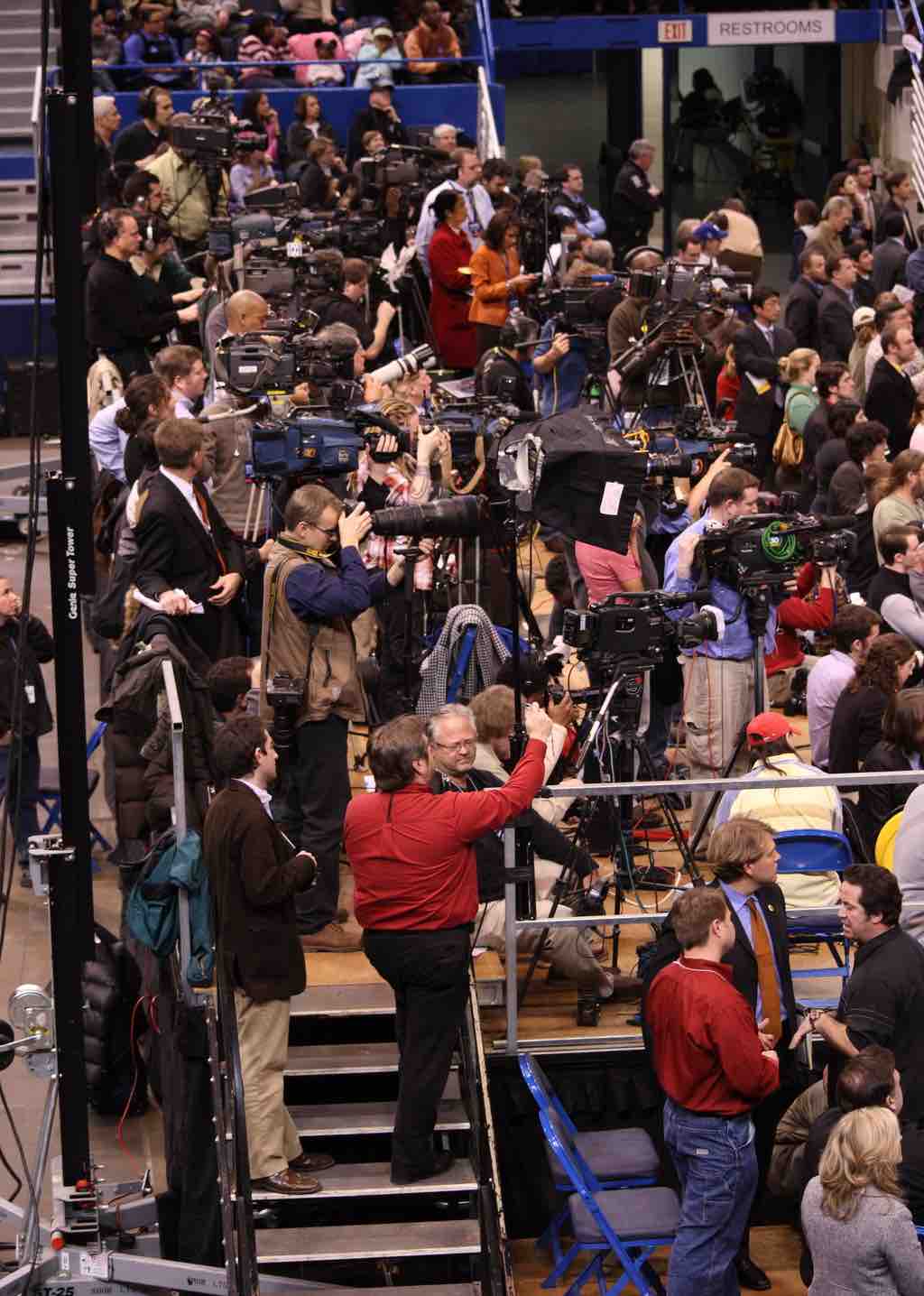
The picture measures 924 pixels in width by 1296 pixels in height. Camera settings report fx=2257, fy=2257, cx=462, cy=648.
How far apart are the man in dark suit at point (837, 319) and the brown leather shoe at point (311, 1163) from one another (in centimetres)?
888

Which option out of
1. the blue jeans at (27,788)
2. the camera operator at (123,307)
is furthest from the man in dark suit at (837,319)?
the blue jeans at (27,788)

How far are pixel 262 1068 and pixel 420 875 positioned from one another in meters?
0.92

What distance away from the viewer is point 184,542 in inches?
350

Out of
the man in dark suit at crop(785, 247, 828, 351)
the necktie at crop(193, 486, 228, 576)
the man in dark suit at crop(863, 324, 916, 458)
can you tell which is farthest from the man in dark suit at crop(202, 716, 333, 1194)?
the man in dark suit at crop(785, 247, 828, 351)

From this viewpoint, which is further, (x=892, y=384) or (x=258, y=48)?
(x=258, y=48)

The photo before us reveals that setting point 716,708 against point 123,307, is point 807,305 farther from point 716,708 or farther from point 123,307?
point 716,708

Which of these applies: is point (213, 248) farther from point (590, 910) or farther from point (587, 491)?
point (590, 910)

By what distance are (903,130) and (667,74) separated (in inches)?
138

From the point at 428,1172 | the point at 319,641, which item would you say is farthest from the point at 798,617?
the point at 428,1172

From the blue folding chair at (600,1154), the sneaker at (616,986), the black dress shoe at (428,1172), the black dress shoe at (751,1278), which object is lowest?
the black dress shoe at (751,1278)

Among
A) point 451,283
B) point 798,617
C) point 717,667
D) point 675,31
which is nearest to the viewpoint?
point 717,667

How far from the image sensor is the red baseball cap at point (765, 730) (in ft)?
27.2

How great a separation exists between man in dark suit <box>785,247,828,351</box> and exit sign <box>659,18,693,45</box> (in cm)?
962

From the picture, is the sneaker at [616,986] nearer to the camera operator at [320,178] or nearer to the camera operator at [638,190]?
the camera operator at [320,178]
